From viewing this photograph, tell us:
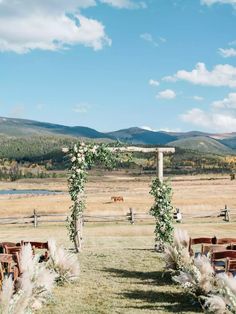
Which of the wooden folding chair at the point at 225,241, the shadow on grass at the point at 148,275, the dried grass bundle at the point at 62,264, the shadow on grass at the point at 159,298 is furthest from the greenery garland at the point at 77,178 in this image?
the wooden folding chair at the point at 225,241

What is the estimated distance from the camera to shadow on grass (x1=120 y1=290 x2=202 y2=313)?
1187 cm

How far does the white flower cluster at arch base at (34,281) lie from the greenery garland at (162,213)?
5.71m

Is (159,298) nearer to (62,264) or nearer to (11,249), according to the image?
(62,264)

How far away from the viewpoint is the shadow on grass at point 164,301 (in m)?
11.9

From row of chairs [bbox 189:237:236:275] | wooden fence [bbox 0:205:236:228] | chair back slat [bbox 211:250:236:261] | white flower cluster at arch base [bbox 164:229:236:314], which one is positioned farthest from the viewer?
wooden fence [bbox 0:205:236:228]

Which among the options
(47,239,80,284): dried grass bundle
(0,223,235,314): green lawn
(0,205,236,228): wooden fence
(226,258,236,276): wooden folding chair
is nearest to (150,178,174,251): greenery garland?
(0,223,235,314): green lawn

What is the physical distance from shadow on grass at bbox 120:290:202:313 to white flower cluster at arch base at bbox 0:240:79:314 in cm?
186

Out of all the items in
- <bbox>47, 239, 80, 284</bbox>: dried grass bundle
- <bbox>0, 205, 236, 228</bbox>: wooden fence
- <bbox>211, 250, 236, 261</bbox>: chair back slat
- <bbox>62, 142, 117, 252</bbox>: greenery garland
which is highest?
<bbox>62, 142, 117, 252</bbox>: greenery garland

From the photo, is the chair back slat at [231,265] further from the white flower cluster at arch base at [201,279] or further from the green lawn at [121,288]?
the green lawn at [121,288]

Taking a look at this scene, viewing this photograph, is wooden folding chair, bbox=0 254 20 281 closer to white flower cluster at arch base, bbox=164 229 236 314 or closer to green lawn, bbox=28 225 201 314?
green lawn, bbox=28 225 201 314

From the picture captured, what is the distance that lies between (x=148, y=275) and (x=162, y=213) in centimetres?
417

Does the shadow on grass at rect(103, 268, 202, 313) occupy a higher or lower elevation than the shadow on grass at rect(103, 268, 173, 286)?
higher

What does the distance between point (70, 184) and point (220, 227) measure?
45.9 feet

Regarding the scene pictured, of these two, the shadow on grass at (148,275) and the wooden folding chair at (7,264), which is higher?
the wooden folding chair at (7,264)
